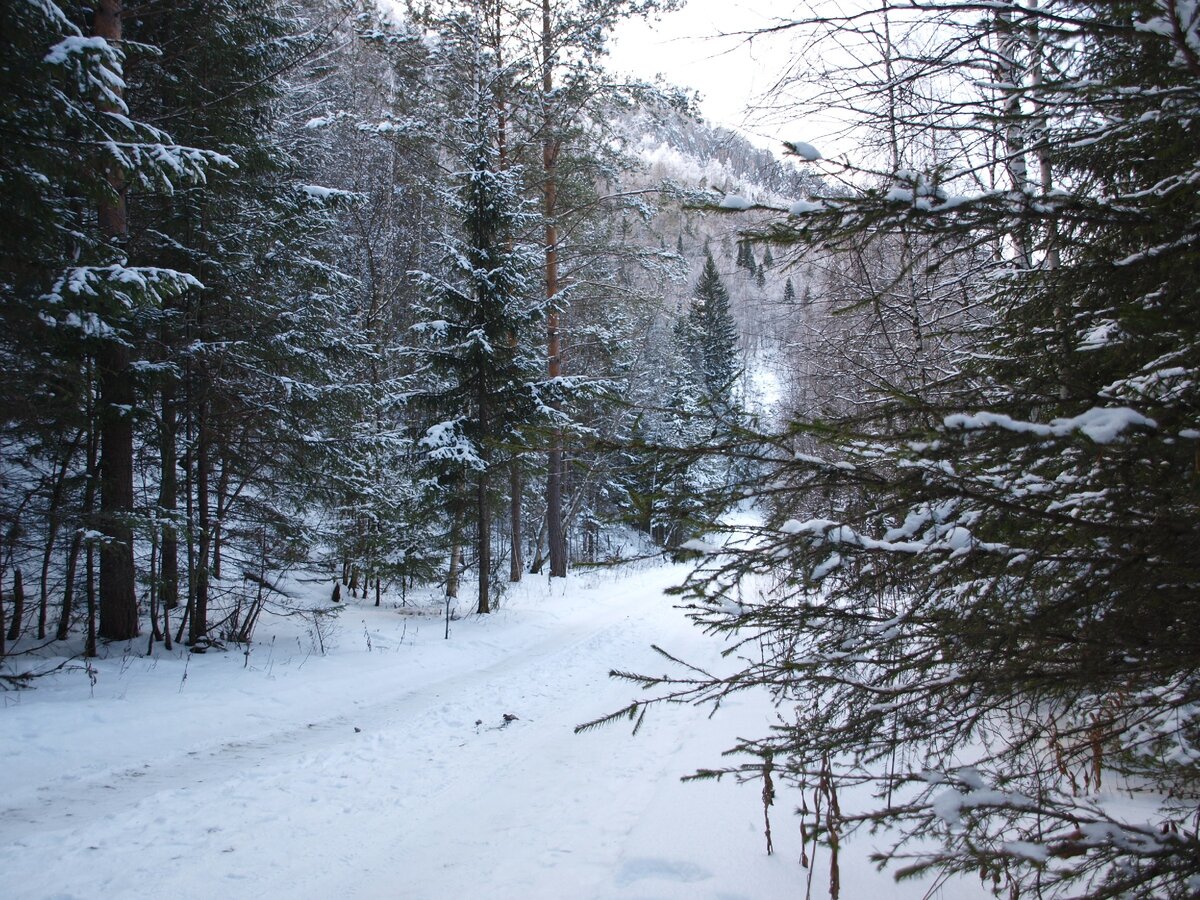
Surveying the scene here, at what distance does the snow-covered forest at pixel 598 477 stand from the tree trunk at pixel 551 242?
19 cm

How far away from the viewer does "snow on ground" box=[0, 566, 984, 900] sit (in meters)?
3.54

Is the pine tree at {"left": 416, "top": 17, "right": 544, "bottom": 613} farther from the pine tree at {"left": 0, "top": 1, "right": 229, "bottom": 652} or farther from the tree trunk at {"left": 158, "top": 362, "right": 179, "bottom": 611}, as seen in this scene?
the pine tree at {"left": 0, "top": 1, "right": 229, "bottom": 652}

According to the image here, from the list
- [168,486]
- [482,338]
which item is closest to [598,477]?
[482,338]

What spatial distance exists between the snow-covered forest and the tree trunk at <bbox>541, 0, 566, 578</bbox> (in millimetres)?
194

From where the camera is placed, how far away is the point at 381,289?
16.3 meters

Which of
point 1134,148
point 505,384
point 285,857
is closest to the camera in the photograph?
point 1134,148

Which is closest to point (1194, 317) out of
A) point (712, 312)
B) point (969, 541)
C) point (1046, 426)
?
point (1046, 426)

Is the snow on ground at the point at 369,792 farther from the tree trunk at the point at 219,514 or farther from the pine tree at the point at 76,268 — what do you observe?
the pine tree at the point at 76,268

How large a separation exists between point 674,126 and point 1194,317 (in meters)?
14.5

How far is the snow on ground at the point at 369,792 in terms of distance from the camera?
354 cm

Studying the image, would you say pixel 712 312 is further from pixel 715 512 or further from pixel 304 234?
pixel 715 512

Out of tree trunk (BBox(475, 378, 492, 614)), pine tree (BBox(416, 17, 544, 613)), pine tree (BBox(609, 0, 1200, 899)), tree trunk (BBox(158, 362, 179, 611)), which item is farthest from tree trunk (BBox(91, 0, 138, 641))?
pine tree (BBox(609, 0, 1200, 899))

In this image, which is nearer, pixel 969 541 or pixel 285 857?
pixel 969 541

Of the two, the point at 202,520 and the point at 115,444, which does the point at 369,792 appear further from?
the point at 115,444
